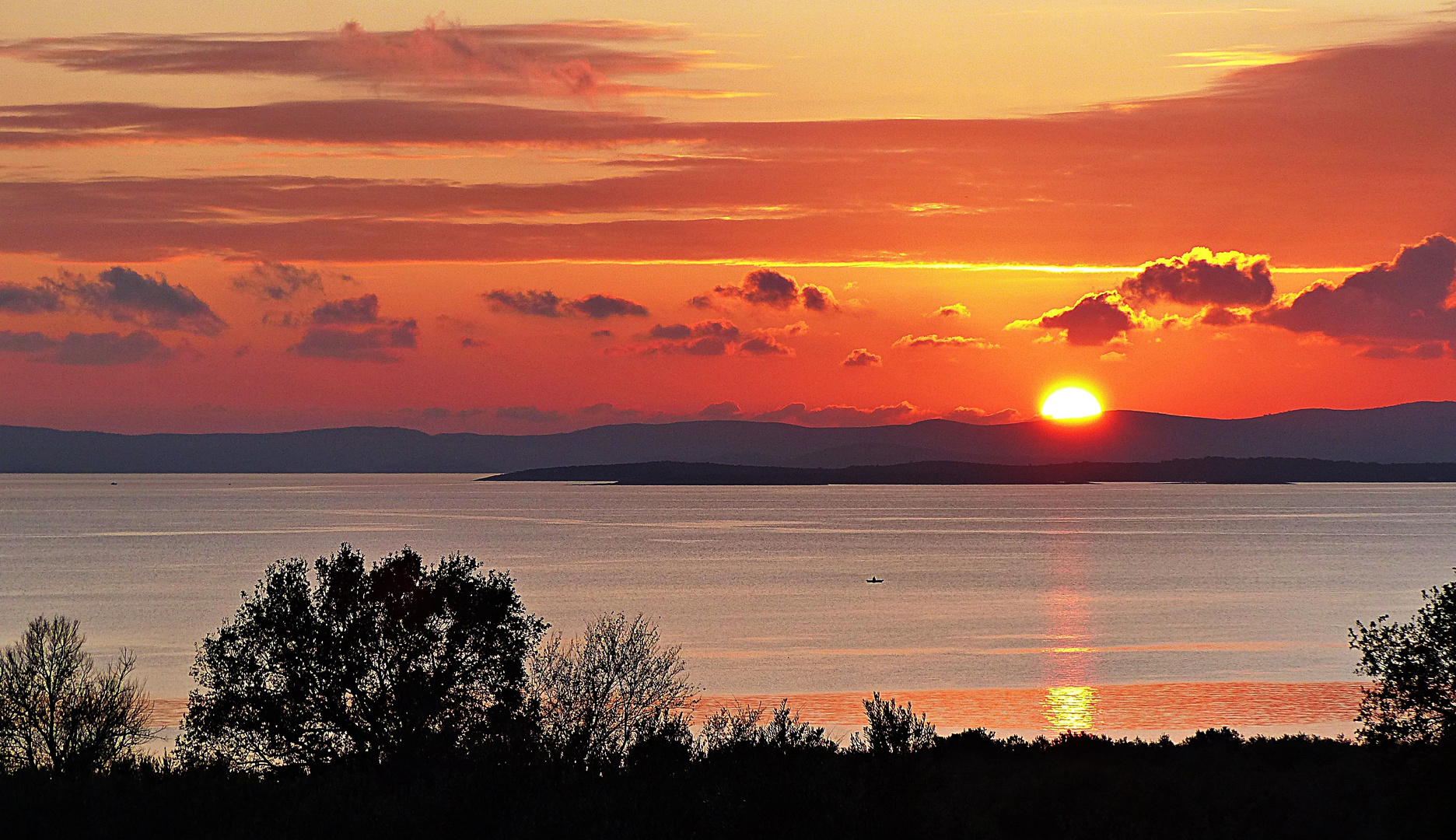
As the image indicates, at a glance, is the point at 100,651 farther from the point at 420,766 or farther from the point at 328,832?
the point at 328,832

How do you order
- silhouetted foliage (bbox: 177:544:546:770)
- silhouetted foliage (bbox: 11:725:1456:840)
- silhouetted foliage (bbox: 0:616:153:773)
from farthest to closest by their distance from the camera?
1. silhouetted foliage (bbox: 0:616:153:773)
2. silhouetted foliage (bbox: 177:544:546:770)
3. silhouetted foliage (bbox: 11:725:1456:840)

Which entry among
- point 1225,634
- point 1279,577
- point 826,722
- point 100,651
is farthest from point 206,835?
point 1279,577

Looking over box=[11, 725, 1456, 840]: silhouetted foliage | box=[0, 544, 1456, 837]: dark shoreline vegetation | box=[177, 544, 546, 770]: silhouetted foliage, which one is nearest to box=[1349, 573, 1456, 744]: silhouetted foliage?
box=[0, 544, 1456, 837]: dark shoreline vegetation

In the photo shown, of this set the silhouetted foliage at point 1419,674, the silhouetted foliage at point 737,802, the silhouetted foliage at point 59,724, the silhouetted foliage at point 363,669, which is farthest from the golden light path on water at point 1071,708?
the silhouetted foliage at point 59,724

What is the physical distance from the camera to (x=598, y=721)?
45.2 m

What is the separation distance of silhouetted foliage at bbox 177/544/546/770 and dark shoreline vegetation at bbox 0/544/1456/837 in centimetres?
7

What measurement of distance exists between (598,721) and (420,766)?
8.86 metres

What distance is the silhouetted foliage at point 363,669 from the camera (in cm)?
Result: 3844

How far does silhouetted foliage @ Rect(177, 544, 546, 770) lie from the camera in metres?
38.4

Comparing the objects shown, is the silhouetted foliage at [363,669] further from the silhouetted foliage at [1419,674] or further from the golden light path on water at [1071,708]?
the golden light path on water at [1071,708]

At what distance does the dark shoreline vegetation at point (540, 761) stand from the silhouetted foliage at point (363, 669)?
7 centimetres

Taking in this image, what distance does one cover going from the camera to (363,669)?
132 feet

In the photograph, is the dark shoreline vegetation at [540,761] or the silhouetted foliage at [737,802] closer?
the silhouetted foliage at [737,802]

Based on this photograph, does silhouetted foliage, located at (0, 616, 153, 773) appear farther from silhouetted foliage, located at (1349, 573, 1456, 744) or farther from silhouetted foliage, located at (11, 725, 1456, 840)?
silhouetted foliage, located at (1349, 573, 1456, 744)
